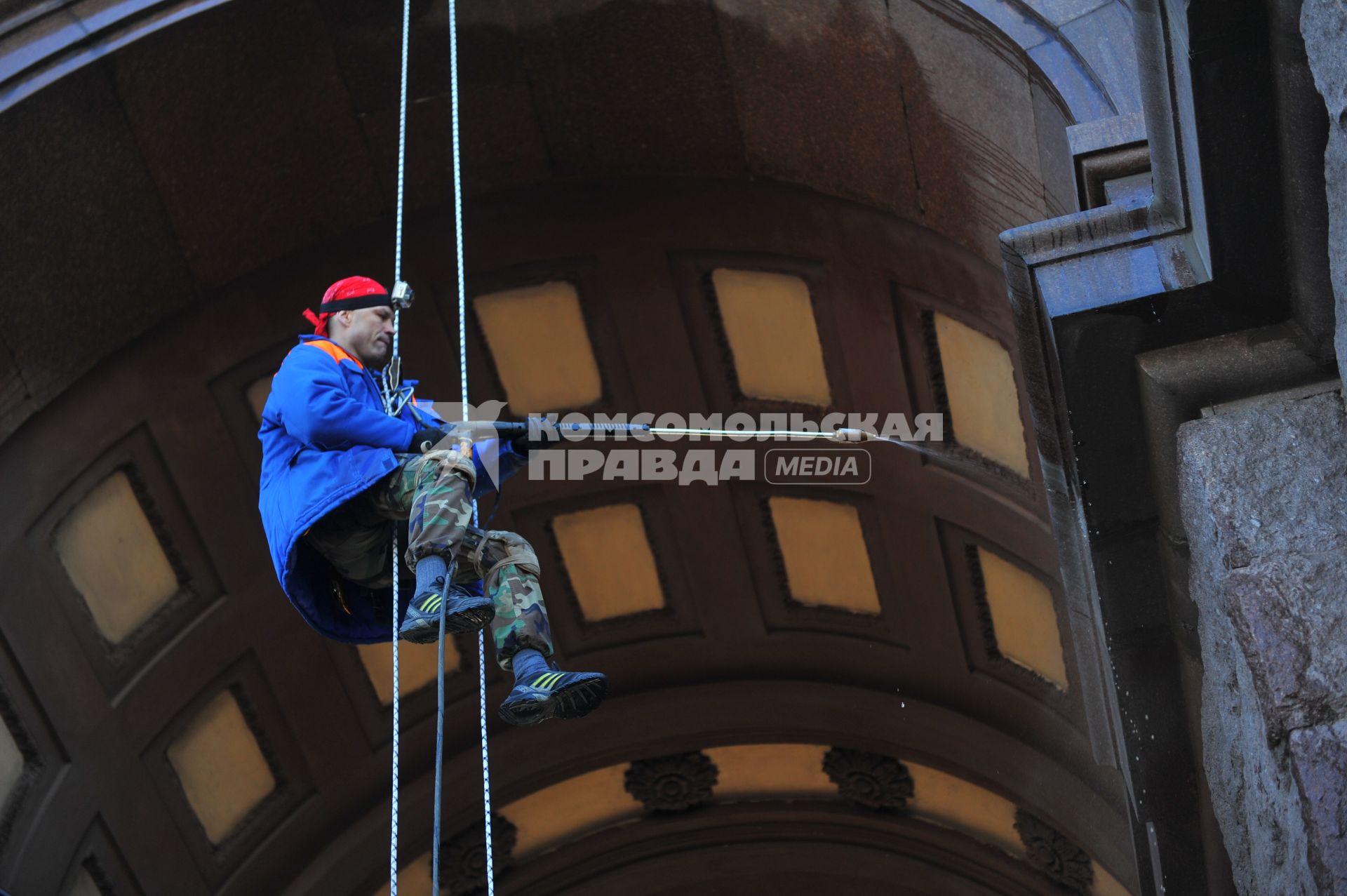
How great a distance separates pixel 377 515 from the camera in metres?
6.87

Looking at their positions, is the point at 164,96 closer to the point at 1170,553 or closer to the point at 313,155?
the point at 313,155

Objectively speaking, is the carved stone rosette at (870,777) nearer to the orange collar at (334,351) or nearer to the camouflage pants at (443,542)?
the camouflage pants at (443,542)

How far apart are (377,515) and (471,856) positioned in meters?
6.44

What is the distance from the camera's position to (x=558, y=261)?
35.8ft

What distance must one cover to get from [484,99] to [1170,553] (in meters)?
5.08

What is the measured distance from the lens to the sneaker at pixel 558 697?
240 inches

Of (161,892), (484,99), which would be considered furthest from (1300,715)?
(161,892)

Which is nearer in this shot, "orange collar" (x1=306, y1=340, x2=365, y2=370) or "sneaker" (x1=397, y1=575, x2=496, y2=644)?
"sneaker" (x1=397, y1=575, x2=496, y2=644)

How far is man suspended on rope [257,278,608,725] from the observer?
20.7ft

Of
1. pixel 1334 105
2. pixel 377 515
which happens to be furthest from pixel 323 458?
pixel 1334 105

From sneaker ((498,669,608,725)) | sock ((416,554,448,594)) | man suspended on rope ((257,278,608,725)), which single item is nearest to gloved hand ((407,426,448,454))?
man suspended on rope ((257,278,608,725))

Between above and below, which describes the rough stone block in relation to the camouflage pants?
below

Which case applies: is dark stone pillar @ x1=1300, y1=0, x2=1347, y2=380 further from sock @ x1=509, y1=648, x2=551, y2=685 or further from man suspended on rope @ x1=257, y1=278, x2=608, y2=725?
sock @ x1=509, y1=648, x2=551, y2=685

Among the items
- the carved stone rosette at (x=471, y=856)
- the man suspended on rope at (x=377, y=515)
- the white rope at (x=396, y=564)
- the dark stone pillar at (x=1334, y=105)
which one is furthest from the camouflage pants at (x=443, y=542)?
the carved stone rosette at (x=471, y=856)
